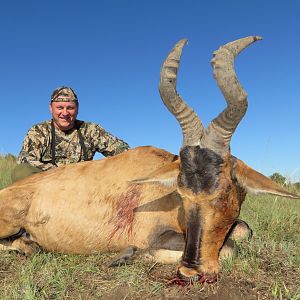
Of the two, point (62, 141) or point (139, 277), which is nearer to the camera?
point (139, 277)

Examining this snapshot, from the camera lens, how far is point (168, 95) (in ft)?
14.9

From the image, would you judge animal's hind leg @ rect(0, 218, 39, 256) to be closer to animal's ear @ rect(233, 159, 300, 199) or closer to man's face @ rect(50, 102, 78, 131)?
man's face @ rect(50, 102, 78, 131)

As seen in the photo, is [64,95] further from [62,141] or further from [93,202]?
[93,202]

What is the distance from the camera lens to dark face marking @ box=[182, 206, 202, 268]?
3.92 meters

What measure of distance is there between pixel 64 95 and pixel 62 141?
80 cm

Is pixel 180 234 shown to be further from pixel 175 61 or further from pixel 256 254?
pixel 175 61

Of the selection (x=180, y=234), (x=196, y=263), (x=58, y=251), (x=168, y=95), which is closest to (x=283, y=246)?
(x=180, y=234)

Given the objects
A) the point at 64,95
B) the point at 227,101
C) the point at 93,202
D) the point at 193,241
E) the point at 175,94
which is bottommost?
the point at 193,241

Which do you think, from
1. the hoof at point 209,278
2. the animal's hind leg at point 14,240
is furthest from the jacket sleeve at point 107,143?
the hoof at point 209,278

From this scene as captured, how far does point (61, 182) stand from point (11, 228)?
2.83 feet

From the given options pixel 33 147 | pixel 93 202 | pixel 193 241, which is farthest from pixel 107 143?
pixel 193 241

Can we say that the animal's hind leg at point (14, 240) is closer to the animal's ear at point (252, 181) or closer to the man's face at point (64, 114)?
the man's face at point (64, 114)

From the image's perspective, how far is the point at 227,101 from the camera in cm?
423

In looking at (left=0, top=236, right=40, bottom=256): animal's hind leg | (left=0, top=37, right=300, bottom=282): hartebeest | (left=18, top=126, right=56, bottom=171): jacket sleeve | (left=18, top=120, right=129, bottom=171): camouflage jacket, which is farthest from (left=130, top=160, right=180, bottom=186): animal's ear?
(left=18, top=126, right=56, bottom=171): jacket sleeve
